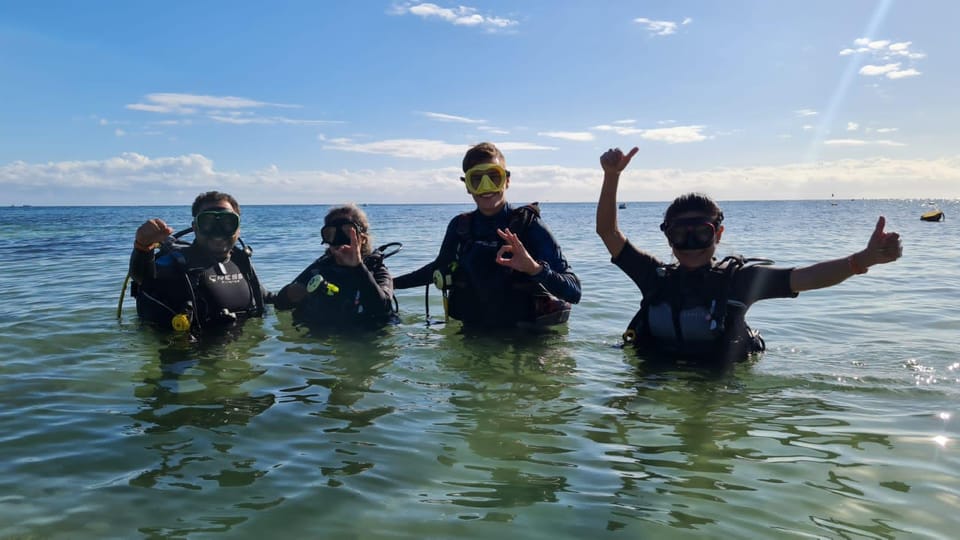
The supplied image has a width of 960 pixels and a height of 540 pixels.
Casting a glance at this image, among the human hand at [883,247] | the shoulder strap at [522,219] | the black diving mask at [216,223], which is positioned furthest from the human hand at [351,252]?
the human hand at [883,247]

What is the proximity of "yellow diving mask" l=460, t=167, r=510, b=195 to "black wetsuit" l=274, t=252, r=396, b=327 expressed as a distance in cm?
146

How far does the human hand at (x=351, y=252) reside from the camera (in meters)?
6.14

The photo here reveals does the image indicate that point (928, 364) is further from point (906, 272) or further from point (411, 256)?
point (411, 256)

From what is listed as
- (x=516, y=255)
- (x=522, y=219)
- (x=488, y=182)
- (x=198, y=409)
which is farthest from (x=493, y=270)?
(x=198, y=409)

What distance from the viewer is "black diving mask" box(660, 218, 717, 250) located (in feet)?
16.6

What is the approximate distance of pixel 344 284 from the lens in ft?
22.2

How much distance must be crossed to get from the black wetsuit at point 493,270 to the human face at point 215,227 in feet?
7.16

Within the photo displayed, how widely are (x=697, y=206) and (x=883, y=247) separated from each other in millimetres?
1340

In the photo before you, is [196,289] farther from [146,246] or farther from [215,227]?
[146,246]

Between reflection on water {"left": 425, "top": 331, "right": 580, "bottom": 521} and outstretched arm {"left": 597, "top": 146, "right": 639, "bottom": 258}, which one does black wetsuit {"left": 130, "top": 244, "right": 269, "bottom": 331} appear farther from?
outstretched arm {"left": 597, "top": 146, "right": 639, "bottom": 258}

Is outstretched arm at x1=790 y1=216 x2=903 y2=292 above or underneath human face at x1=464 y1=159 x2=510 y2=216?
underneath

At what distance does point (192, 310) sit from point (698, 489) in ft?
16.8

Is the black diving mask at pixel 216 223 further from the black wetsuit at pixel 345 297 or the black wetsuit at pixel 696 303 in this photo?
the black wetsuit at pixel 696 303

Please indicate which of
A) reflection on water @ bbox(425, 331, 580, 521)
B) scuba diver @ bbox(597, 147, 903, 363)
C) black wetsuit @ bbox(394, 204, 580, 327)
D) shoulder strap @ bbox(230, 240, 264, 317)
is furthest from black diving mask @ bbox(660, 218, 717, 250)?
shoulder strap @ bbox(230, 240, 264, 317)
